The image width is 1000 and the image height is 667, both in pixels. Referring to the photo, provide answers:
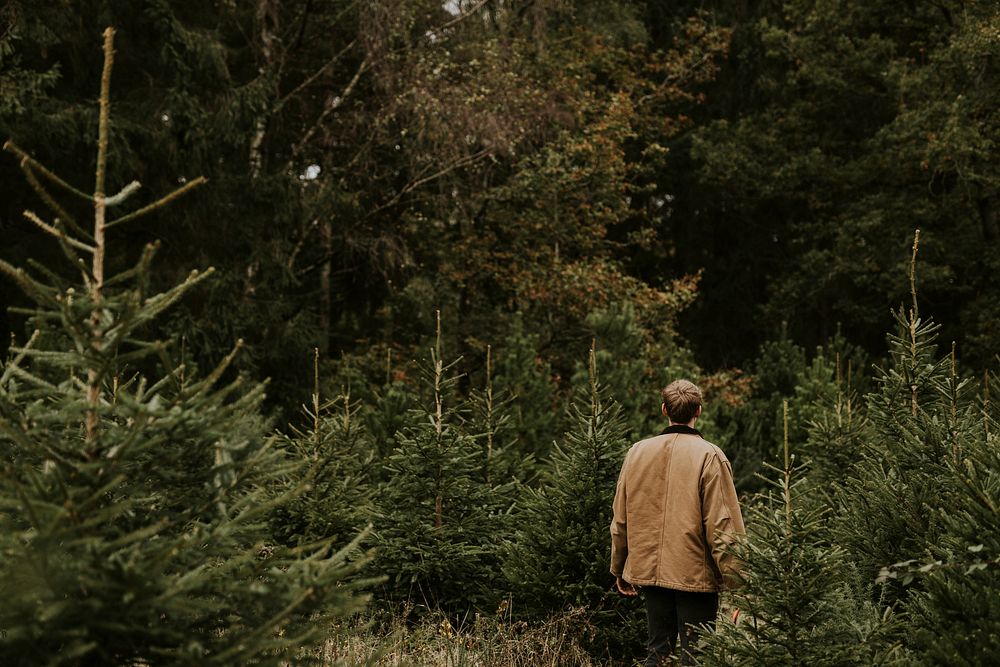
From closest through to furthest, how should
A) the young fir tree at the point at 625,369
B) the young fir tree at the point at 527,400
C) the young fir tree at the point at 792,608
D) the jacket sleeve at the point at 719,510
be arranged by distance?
the young fir tree at the point at 792,608
the jacket sleeve at the point at 719,510
the young fir tree at the point at 625,369
the young fir tree at the point at 527,400

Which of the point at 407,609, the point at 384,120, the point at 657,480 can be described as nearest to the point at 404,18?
the point at 384,120

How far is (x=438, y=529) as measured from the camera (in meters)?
7.54

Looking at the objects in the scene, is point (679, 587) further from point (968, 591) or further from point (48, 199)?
point (48, 199)

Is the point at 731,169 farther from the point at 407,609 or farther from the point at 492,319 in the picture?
the point at 407,609

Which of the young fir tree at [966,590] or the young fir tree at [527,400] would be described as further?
the young fir tree at [527,400]

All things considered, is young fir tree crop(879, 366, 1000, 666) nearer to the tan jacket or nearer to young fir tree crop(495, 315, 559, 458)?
the tan jacket

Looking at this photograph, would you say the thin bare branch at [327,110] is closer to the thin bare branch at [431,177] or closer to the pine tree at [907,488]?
the thin bare branch at [431,177]

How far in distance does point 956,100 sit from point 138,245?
1519cm

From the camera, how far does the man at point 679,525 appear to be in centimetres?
515

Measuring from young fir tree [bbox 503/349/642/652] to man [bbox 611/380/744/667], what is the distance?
1279 mm

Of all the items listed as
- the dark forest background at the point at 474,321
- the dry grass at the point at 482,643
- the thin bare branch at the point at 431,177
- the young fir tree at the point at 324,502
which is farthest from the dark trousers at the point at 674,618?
the thin bare branch at the point at 431,177

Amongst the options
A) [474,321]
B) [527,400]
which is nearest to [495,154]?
[474,321]

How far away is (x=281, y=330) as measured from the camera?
52.9 feet

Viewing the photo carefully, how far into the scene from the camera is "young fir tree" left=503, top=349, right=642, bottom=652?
22.3 feet
